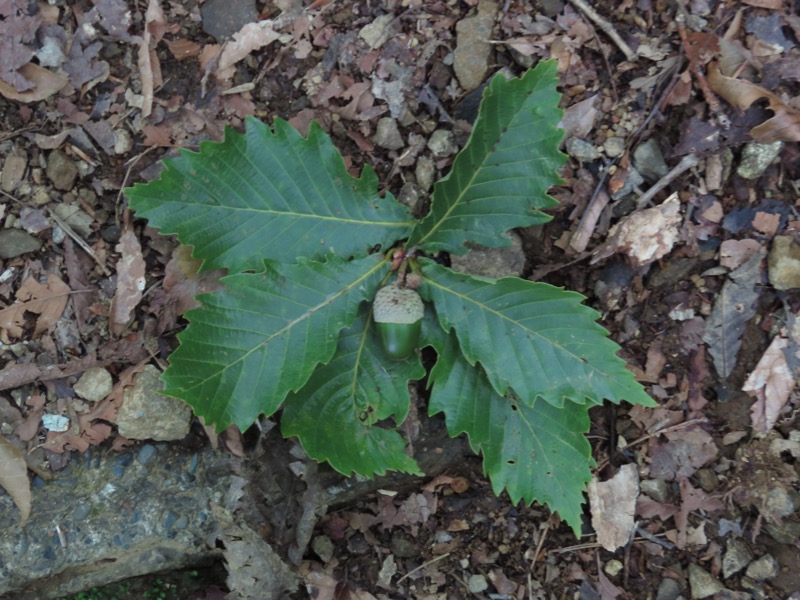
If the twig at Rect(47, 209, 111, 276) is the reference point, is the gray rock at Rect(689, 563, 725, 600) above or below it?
below

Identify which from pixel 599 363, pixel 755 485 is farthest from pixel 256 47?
pixel 755 485

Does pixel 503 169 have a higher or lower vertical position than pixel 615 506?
higher

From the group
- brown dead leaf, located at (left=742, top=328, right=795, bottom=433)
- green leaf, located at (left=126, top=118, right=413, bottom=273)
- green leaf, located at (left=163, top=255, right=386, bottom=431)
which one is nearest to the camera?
green leaf, located at (left=163, top=255, right=386, bottom=431)

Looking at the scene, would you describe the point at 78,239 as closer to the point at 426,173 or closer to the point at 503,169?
the point at 426,173

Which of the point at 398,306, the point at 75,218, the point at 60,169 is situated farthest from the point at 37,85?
the point at 398,306

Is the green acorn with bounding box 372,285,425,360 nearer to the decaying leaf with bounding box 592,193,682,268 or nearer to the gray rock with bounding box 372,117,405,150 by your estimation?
the gray rock with bounding box 372,117,405,150

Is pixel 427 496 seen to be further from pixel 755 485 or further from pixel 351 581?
pixel 755 485

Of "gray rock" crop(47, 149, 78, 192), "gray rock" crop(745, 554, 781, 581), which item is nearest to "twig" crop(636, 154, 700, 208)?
"gray rock" crop(745, 554, 781, 581)
